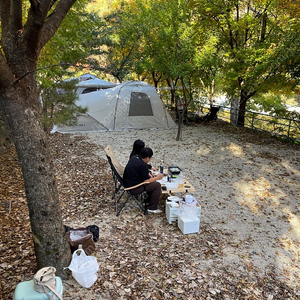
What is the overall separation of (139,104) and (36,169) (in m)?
9.11

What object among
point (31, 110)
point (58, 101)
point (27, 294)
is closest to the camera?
point (27, 294)

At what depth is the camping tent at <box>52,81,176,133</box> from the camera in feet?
36.6

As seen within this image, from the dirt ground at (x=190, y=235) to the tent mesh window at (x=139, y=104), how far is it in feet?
12.9

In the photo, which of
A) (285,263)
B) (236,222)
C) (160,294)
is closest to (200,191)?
(236,222)

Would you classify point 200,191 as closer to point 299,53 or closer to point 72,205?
point 72,205

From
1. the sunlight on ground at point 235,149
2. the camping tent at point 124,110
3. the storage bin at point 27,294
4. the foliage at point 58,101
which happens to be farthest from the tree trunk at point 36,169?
the camping tent at point 124,110

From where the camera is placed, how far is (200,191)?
5668mm

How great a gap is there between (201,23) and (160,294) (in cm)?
1024

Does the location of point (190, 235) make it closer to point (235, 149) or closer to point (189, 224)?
point (189, 224)

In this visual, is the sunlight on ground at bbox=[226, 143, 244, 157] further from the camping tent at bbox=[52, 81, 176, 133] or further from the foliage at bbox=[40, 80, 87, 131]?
the foliage at bbox=[40, 80, 87, 131]

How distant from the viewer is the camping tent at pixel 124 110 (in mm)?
11141

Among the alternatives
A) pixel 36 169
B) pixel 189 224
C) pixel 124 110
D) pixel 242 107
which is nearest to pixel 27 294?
pixel 36 169

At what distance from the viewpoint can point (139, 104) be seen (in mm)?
11289

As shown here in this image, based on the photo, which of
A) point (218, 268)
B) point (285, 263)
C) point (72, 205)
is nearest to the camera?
point (218, 268)
